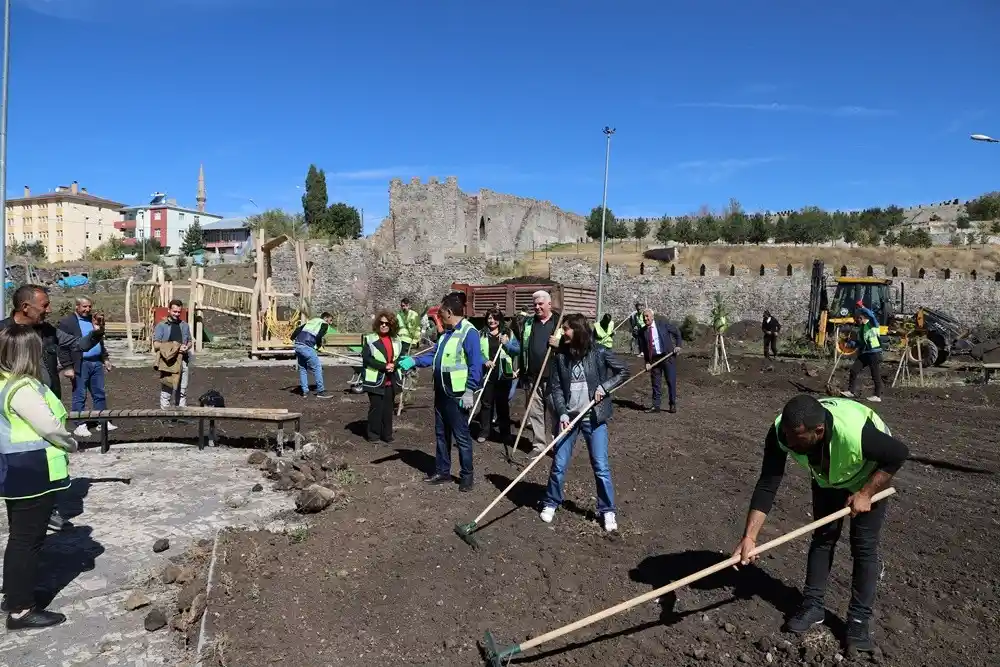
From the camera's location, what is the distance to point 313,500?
568cm

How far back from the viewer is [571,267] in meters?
32.1

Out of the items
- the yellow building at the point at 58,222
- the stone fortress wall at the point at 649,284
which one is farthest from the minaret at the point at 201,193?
the stone fortress wall at the point at 649,284

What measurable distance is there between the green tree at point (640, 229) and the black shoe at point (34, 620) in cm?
5569

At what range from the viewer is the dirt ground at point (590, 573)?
364 cm

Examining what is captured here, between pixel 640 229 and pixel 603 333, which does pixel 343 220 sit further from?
pixel 603 333

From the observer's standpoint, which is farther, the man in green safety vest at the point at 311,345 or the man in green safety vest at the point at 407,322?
the man in green safety vest at the point at 311,345

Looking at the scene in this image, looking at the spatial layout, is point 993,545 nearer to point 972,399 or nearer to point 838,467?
point 838,467

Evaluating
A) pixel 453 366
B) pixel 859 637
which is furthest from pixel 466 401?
pixel 859 637

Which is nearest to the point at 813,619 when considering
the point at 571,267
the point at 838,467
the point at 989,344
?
the point at 838,467

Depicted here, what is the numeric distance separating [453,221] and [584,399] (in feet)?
133

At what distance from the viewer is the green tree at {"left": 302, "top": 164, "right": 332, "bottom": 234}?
6438 centimetres

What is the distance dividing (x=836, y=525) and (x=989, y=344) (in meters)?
20.3

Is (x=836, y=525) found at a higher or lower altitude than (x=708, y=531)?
higher

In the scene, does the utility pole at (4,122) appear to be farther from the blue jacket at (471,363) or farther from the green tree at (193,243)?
the green tree at (193,243)
